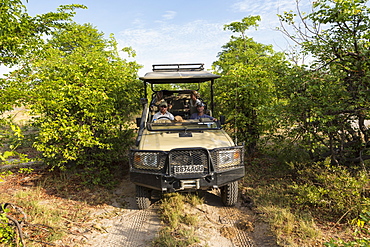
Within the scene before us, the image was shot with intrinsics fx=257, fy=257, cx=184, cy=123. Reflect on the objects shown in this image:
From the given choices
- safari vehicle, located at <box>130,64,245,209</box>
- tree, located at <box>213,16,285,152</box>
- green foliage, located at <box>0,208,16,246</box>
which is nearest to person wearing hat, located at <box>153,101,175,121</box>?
safari vehicle, located at <box>130,64,245,209</box>

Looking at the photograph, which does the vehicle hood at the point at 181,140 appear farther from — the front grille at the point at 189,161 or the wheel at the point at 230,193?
the wheel at the point at 230,193

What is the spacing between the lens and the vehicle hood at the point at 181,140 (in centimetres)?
440

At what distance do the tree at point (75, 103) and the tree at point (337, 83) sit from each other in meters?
4.22

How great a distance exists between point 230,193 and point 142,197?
1.65 meters

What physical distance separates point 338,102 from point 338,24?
4.70ft

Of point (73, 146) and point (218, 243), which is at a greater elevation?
point (73, 146)

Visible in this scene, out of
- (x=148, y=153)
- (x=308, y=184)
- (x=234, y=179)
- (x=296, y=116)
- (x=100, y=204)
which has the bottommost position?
(x=100, y=204)

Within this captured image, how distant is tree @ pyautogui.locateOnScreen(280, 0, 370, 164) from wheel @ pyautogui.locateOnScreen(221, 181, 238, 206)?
5.51 feet

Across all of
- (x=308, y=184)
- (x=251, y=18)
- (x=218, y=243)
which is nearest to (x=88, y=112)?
(x=218, y=243)

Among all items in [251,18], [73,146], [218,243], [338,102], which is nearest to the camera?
[218,243]

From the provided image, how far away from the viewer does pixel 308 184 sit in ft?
16.8

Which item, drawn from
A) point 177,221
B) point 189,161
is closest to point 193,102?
point 189,161

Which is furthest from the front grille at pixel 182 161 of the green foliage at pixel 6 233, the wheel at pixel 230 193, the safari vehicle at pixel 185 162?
the green foliage at pixel 6 233

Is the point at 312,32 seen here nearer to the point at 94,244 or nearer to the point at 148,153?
the point at 148,153
